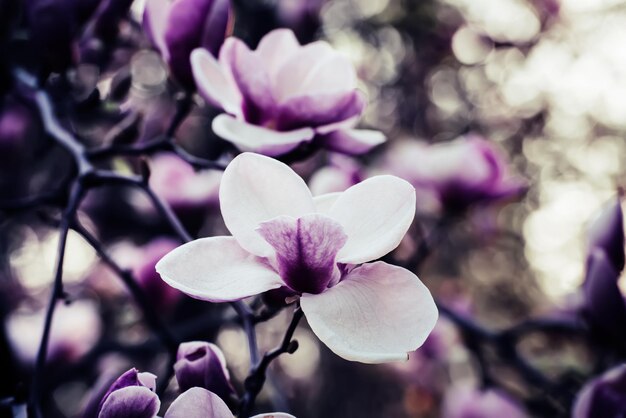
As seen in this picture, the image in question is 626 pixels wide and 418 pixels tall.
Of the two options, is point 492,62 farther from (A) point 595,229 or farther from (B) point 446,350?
(A) point 595,229

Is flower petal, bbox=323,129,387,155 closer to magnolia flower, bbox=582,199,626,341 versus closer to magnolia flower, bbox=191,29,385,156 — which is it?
magnolia flower, bbox=191,29,385,156

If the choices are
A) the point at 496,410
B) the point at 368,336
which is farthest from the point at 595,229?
the point at 368,336

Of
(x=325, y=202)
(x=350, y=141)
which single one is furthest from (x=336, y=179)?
(x=325, y=202)

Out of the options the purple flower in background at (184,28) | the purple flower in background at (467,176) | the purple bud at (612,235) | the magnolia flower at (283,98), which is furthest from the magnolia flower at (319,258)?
the purple flower in background at (467,176)

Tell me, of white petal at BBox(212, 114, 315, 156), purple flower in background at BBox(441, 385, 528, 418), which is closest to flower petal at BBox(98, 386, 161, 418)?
white petal at BBox(212, 114, 315, 156)

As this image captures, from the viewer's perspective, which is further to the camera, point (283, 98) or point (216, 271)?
point (283, 98)

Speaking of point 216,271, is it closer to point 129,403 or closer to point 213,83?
point 129,403

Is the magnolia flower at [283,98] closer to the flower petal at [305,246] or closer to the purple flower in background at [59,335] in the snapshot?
the flower petal at [305,246]
